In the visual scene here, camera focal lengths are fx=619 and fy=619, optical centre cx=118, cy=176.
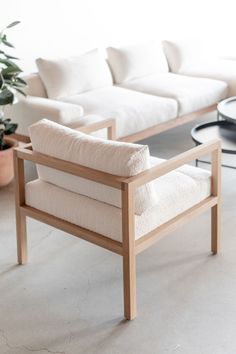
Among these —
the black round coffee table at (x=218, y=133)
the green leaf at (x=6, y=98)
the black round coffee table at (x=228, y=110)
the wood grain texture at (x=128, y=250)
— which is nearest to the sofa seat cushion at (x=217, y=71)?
the black round coffee table at (x=228, y=110)

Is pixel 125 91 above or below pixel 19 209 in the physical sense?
above

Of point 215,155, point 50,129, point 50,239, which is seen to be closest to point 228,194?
point 215,155

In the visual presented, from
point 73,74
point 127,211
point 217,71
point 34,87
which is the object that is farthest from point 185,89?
point 127,211

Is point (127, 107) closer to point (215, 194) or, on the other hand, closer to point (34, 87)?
point (34, 87)

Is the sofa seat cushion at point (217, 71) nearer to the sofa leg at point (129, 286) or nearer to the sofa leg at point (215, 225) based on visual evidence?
the sofa leg at point (215, 225)

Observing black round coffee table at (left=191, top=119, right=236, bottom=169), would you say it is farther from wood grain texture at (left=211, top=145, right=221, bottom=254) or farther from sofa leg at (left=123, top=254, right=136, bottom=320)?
sofa leg at (left=123, top=254, right=136, bottom=320)

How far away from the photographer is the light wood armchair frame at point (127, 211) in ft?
8.61

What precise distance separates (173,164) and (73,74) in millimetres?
2214

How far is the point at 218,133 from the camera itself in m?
4.37

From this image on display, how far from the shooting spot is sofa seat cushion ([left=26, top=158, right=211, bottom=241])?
275cm

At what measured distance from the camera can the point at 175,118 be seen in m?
4.94

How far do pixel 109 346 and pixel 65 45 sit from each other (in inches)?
133

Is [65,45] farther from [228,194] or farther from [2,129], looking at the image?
[228,194]

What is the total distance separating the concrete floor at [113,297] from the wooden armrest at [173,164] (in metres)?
0.55
